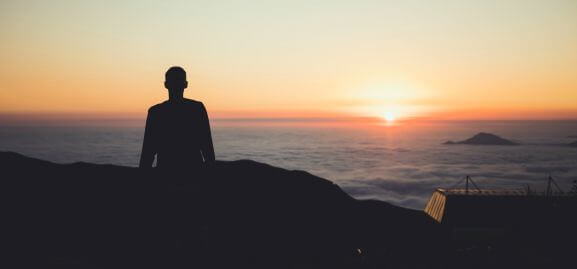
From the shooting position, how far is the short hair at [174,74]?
4766 millimetres

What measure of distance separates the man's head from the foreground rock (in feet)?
3.77

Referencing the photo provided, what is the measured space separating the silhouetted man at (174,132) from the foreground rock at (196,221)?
206 mm

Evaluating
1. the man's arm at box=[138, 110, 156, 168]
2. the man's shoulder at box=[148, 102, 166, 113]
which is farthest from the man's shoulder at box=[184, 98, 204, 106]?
the man's arm at box=[138, 110, 156, 168]

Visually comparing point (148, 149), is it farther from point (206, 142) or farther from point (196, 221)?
point (196, 221)

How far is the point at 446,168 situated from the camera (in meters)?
183

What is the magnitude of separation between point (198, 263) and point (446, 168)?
19643 centimetres

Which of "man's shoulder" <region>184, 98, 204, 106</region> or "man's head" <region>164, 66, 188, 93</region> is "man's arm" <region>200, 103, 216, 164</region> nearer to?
"man's shoulder" <region>184, 98, 204, 106</region>

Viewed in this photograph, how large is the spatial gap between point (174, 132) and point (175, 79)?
70 centimetres

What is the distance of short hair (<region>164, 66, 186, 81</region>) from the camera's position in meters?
4.77

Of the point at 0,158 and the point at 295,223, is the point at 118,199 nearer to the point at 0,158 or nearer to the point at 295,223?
the point at 0,158

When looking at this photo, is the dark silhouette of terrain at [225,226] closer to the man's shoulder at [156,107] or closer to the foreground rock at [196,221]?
the foreground rock at [196,221]

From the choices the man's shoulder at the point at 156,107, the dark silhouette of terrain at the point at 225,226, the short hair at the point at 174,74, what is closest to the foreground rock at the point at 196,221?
the dark silhouette of terrain at the point at 225,226

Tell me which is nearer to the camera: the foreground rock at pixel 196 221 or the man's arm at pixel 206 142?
the foreground rock at pixel 196 221

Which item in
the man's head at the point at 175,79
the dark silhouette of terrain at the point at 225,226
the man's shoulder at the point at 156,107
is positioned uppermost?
the man's head at the point at 175,79
